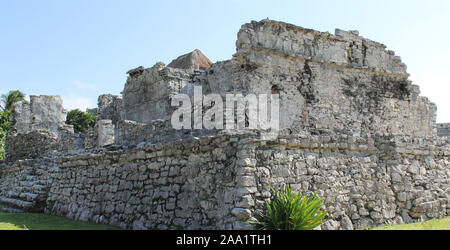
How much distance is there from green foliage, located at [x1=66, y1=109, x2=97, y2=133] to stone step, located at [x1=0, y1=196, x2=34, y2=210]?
18281 millimetres

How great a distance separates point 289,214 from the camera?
19.7 ft

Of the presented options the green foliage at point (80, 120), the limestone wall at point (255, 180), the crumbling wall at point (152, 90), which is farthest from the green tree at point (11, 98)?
the limestone wall at point (255, 180)

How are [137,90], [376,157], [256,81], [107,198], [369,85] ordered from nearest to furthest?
[376,157] < [107,198] < [256,81] < [369,85] < [137,90]

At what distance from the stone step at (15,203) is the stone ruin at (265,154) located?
36mm

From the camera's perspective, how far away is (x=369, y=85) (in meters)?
16.1

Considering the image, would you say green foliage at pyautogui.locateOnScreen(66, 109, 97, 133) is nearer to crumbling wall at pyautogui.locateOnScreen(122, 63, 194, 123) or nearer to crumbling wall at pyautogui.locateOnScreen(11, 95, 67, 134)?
crumbling wall at pyautogui.locateOnScreen(11, 95, 67, 134)

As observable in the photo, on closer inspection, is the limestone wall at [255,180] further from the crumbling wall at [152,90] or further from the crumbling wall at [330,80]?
the crumbling wall at [152,90]

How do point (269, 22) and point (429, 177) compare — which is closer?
point (429, 177)

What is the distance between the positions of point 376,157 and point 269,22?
760 cm

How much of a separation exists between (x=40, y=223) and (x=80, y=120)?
22632 millimetres

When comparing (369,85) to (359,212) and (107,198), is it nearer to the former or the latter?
(359,212)

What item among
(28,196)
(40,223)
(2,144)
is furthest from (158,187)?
(2,144)

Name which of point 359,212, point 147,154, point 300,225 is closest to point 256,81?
point 147,154
